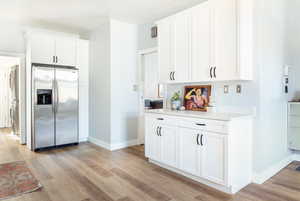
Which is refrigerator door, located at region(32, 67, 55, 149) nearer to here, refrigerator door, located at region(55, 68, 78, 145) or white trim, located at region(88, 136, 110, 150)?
refrigerator door, located at region(55, 68, 78, 145)

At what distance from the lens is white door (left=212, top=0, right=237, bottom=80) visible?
8.55ft

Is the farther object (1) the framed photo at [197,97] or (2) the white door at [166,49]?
(2) the white door at [166,49]

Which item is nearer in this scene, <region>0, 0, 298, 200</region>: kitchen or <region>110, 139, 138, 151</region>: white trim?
<region>0, 0, 298, 200</region>: kitchen

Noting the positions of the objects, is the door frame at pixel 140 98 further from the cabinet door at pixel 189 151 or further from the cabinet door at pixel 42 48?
Answer: the cabinet door at pixel 189 151

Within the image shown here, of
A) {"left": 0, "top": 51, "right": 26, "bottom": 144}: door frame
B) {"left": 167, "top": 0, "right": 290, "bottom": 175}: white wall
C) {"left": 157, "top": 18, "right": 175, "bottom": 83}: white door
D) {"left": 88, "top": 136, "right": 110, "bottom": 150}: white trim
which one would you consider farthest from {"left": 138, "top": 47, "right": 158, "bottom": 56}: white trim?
{"left": 0, "top": 51, "right": 26, "bottom": 144}: door frame

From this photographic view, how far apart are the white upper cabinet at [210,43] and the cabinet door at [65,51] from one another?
7.86ft

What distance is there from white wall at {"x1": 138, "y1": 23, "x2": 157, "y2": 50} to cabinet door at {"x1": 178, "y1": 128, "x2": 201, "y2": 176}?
2.41 meters

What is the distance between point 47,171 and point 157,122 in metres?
1.90

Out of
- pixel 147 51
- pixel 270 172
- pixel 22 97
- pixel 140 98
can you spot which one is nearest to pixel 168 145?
pixel 270 172

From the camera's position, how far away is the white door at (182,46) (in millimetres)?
3148

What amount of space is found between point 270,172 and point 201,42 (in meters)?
2.12

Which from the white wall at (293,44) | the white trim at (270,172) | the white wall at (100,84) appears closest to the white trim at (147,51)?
the white wall at (100,84)

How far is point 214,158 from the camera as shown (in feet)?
8.36

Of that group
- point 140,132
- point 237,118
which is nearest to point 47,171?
point 140,132
